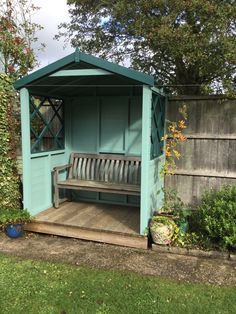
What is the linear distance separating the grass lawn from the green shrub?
2.68 feet

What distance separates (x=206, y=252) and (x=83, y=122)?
338 centimetres

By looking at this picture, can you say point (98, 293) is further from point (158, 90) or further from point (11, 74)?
point (11, 74)

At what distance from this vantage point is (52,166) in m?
5.40

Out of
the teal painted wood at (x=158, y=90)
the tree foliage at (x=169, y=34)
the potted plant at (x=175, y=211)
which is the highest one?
the tree foliage at (x=169, y=34)

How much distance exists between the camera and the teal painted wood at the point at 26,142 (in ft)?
14.9

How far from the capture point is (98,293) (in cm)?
297

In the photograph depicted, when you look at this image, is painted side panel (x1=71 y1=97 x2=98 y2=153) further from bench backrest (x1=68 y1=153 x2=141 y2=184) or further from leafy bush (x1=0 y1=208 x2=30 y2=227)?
leafy bush (x1=0 y1=208 x2=30 y2=227)

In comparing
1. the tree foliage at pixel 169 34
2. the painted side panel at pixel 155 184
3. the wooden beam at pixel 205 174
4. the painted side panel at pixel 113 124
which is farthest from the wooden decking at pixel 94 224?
the tree foliage at pixel 169 34

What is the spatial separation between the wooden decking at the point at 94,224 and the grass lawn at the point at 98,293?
0.80 metres

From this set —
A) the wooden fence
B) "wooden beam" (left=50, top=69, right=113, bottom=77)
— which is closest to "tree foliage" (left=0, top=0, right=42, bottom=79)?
"wooden beam" (left=50, top=69, right=113, bottom=77)

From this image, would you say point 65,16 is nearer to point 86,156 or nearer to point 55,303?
point 86,156

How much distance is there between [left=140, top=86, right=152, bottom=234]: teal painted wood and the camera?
391 cm

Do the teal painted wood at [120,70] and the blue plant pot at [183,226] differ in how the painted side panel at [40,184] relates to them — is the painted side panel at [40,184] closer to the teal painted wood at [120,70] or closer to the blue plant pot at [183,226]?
the teal painted wood at [120,70]

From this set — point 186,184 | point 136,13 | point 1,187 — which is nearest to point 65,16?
point 136,13
